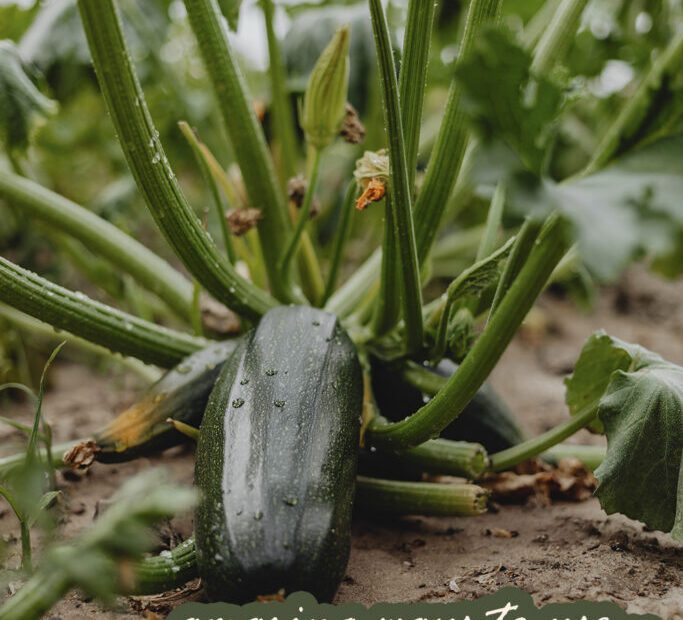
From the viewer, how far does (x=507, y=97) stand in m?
0.78

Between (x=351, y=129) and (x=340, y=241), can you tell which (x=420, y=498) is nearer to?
(x=340, y=241)

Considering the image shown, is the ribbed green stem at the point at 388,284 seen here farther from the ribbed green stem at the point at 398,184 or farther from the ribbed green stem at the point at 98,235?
the ribbed green stem at the point at 98,235

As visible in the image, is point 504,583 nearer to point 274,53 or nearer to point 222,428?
point 222,428

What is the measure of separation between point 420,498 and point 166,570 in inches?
17.0

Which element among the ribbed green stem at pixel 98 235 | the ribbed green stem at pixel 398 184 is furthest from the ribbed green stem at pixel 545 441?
the ribbed green stem at pixel 98 235

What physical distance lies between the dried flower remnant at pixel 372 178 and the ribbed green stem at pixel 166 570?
542 millimetres

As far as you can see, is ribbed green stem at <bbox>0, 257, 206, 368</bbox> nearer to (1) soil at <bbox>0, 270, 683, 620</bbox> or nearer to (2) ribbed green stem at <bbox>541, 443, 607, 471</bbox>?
(1) soil at <bbox>0, 270, 683, 620</bbox>

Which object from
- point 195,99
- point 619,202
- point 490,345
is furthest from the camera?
point 195,99

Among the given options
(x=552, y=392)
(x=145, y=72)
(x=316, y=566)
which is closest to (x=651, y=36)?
(x=552, y=392)

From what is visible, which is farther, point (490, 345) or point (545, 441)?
point (545, 441)

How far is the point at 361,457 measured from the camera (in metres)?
1.31

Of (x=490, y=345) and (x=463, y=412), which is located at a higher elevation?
(x=490, y=345)

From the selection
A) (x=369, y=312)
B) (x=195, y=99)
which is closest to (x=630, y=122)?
(x=369, y=312)

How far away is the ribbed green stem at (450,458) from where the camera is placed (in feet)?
4.11
